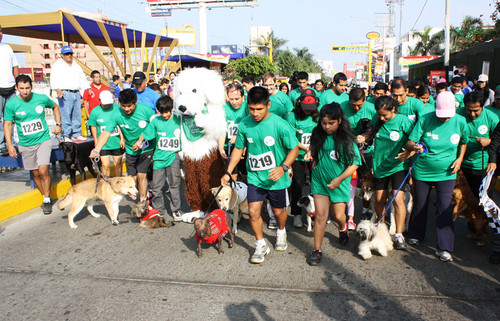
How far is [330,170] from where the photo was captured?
420 cm

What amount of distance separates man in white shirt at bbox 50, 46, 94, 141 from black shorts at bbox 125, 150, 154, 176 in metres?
2.84

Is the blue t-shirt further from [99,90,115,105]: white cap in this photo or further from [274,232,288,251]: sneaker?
[274,232,288,251]: sneaker

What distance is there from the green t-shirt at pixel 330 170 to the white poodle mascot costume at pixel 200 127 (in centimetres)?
168

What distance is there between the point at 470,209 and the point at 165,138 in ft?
13.2

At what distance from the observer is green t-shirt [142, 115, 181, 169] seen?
5531 mm

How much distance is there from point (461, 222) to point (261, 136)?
3.26m

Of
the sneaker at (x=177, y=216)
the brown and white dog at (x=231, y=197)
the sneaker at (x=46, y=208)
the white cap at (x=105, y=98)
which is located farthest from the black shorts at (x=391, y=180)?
the sneaker at (x=46, y=208)

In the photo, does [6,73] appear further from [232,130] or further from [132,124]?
[232,130]

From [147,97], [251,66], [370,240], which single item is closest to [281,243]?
[370,240]

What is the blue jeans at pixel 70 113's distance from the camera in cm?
846

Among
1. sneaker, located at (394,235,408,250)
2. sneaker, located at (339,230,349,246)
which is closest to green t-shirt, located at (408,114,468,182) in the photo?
sneaker, located at (394,235,408,250)

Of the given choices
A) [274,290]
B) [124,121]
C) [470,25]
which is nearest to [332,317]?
[274,290]

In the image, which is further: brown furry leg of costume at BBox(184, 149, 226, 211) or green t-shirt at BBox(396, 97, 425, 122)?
green t-shirt at BBox(396, 97, 425, 122)

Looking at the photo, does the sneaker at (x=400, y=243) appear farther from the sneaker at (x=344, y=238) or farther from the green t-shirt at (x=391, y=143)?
the green t-shirt at (x=391, y=143)
